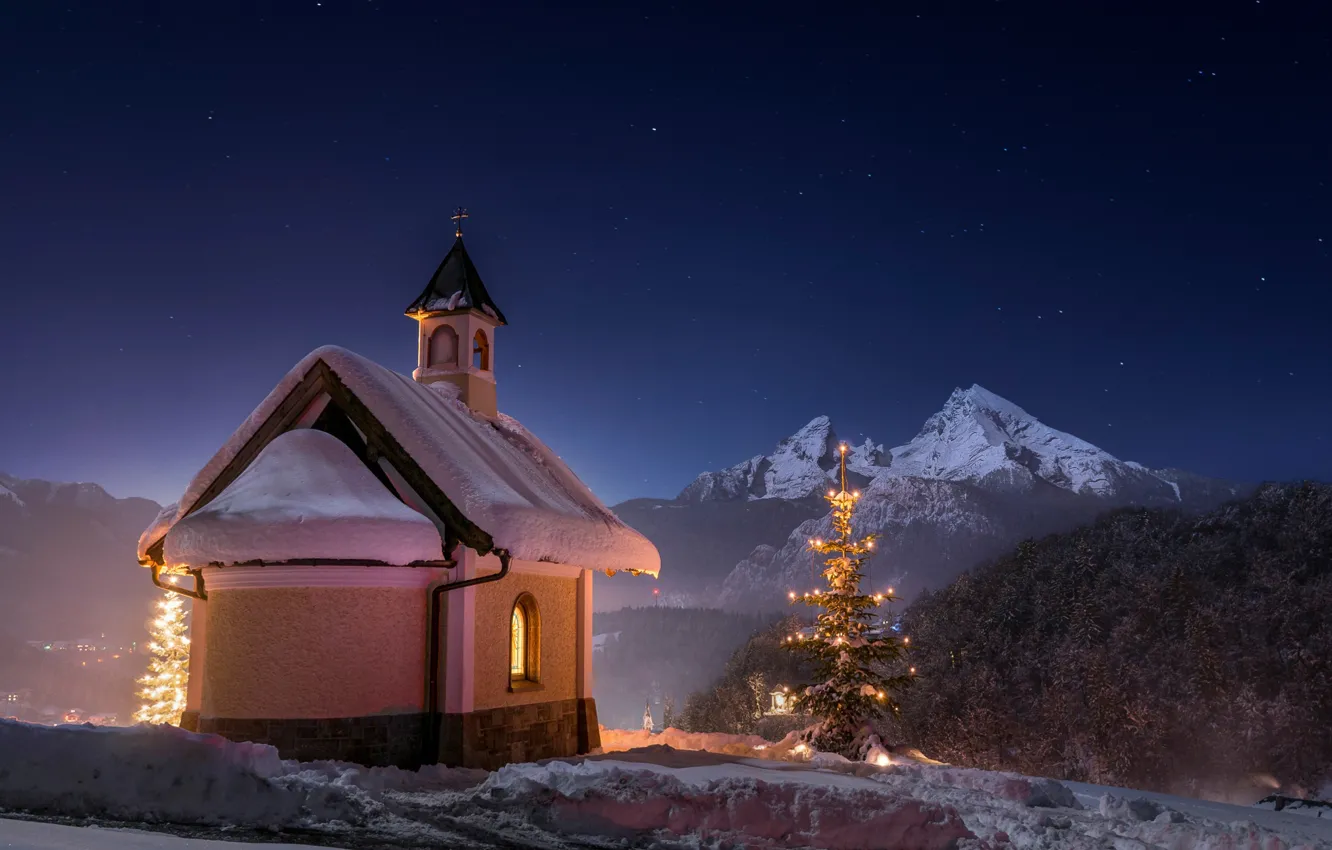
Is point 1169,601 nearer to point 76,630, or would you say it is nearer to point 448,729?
point 448,729

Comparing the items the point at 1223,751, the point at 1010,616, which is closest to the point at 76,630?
the point at 1010,616

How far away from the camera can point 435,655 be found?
13.8 m

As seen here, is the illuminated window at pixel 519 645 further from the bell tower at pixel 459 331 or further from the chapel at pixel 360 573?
the bell tower at pixel 459 331

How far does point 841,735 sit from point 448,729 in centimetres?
862

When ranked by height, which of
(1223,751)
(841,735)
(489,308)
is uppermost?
(489,308)

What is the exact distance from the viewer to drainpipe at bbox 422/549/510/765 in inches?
536

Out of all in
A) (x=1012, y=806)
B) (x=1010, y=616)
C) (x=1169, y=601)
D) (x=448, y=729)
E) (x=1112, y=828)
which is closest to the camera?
(x=1112, y=828)

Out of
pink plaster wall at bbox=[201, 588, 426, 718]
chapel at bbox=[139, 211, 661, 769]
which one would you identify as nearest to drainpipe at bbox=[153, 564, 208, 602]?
chapel at bbox=[139, 211, 661, 769]

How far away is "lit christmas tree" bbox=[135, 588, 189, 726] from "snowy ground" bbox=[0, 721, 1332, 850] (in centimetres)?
2576

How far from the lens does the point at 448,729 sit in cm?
1358

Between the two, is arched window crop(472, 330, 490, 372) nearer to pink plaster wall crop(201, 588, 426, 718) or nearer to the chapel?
the chapel

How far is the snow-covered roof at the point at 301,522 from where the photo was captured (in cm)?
1280

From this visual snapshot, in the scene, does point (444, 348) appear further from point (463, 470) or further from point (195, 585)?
point (195, 585)

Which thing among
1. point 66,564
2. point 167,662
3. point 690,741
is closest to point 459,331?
point 690,741
